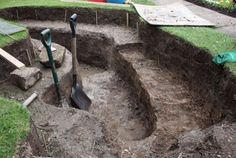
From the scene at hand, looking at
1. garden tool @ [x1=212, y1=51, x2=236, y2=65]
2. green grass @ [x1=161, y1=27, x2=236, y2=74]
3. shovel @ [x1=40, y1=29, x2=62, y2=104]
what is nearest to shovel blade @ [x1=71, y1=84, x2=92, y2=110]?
shovel @ [x1=40, y1=29, x2=62, y2=104]

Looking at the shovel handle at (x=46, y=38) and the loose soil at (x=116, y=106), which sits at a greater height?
the shovel handle at (x=46, y=38)

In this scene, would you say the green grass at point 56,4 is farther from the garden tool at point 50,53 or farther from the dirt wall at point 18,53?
the garden tool at point 50,53

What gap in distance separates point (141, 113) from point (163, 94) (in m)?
0.73

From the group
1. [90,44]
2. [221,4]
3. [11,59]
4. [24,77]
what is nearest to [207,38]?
[221,4]

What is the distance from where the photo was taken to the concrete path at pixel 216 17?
6.45 metres

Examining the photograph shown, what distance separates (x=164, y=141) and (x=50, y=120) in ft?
5.98

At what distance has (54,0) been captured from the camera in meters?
9.05

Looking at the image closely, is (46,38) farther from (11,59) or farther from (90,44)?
(90,44)

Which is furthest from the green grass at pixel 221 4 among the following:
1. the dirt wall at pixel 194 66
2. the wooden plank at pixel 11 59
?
the wooden plank at pixel 11 59

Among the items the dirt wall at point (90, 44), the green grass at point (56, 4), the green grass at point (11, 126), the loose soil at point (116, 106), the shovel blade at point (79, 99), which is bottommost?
the loose soil at point (116, 106)

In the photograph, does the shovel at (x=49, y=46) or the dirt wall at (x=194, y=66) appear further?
the shovel at (x=49, y=46)

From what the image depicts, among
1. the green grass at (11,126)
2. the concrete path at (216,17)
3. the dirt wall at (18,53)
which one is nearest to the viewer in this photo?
the green grass at (11,126)

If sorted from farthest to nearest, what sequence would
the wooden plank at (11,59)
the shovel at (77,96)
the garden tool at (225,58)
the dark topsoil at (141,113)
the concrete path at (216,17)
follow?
the concrete path at (216,17) < the shovel at (77,96) < the wooden plank at (11,59) < the garden tool at (225,58) < the dark topsoil at (141,113)

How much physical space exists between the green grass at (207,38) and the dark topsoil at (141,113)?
0.12 metres
